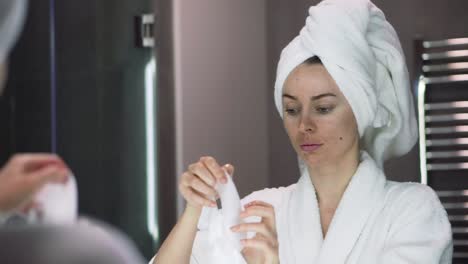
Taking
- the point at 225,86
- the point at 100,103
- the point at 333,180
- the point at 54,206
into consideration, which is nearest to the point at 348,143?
the point at 333,180

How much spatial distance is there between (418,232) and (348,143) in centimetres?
20

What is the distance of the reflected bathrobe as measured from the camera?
4.34 ft

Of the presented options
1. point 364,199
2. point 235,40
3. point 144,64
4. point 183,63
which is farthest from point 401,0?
point 144,64

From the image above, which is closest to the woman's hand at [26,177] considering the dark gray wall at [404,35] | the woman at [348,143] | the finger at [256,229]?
the finger at [256,229]

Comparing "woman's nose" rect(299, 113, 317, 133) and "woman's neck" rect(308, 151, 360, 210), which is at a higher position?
"woman's nose" rect(299, 113, 317, 133)

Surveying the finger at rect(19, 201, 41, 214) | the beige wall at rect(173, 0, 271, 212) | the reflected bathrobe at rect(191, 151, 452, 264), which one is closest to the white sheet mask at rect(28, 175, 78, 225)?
the finger at rect(19, 201, 41, 214)

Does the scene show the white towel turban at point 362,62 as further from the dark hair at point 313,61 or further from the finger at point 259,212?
the finger at point 259,212

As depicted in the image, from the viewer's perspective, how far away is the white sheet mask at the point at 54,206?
14.8 inches

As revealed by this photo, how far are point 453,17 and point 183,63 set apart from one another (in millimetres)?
935

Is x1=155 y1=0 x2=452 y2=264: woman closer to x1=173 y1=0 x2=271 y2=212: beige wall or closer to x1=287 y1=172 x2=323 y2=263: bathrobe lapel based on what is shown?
x1=287 y1=172 x2=323 y2=263: bathrobe lapel

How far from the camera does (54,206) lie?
1.26 ft

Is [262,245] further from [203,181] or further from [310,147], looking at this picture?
[310,147]

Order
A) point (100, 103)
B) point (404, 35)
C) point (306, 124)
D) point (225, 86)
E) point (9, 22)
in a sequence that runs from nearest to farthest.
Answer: point (9, 22) < point (100, 103) < point (306, 124) < point (225, 86) < point (404, 35)

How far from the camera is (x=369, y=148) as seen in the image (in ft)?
4.97
